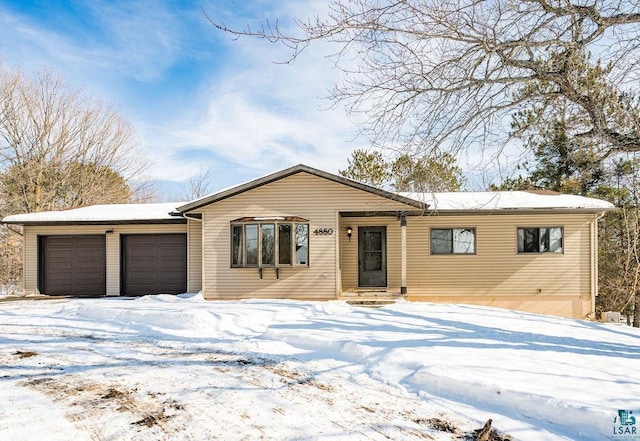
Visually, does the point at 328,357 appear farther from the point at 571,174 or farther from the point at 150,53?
the point at 571,174

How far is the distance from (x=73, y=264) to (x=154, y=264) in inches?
113

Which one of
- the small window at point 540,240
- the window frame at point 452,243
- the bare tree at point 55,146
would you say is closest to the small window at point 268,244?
the window frame at point 452,243

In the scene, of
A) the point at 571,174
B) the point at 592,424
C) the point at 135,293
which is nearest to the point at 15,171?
the point at 135,293

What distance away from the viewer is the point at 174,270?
44.9 ft

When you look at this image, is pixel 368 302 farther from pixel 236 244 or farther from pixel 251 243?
pixel 236 244

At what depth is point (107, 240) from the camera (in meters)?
13.7

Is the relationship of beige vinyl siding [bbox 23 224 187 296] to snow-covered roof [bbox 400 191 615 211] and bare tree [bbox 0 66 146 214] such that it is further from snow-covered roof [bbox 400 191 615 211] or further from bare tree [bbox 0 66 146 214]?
bare tree [bbox 0 66 146 214]

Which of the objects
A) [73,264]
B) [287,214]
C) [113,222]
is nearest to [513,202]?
[287,214]

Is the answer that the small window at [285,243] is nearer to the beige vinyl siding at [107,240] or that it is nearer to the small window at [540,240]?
the beige vinyl siding at [107,240]

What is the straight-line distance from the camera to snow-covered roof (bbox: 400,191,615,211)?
39.5ft

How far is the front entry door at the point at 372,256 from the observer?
42.5 ft

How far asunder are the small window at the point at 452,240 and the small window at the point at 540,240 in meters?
1.51

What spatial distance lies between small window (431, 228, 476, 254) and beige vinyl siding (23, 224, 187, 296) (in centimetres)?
834

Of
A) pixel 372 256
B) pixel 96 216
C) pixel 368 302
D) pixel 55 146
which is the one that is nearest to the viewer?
pixel 368 302
